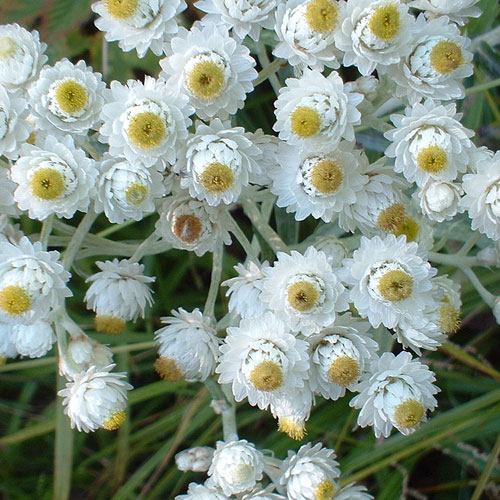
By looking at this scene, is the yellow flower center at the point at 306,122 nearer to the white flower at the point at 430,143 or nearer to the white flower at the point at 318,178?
the white flower at the point at 318,178

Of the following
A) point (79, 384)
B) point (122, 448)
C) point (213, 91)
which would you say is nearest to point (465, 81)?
point (213, 91)

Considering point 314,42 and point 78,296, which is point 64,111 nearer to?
point 314,42

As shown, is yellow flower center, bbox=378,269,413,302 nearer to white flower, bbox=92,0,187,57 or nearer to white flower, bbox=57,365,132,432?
white flower, bbox=57,365,132,432

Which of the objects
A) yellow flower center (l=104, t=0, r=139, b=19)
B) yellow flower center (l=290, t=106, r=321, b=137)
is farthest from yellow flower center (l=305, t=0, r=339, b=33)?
yellow flower center (l=104, t=0, r=139, b=19)

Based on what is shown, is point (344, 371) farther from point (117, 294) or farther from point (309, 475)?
point (117, 294)

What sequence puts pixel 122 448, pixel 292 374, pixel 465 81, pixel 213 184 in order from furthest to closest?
1. pixel 122 448
2. pixel 465 81
3. pixel 292 374
4. pixel 213 184

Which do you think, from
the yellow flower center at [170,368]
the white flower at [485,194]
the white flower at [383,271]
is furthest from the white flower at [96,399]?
the white flower at [485,194]


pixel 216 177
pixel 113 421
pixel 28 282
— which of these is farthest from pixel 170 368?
pixel 216 177
